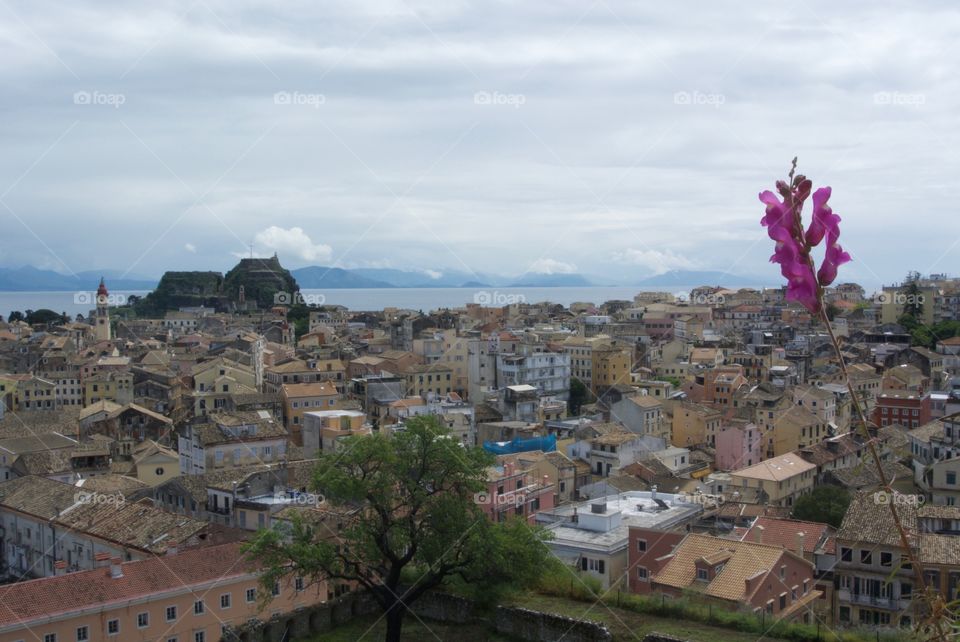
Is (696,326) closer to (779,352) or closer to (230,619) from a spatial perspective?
(779,352)

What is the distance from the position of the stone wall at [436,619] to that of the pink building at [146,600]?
76cm

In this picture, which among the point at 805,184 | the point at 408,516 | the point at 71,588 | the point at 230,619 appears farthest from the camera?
the point at 230,619

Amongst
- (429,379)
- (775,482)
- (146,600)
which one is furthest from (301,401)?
(146,600)

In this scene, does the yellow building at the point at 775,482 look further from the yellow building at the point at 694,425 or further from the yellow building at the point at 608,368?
the yellow building at the point at 608,368

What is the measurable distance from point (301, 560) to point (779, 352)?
114ft

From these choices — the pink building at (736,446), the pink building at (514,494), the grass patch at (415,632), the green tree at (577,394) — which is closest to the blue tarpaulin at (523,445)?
the pink building at (736,446)

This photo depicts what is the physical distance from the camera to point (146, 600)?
1223cm

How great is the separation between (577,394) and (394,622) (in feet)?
86.4

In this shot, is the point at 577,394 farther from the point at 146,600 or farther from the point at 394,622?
the point at 394,622

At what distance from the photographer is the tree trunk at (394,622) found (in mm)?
9992

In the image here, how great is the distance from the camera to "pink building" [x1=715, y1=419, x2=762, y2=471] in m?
24.9

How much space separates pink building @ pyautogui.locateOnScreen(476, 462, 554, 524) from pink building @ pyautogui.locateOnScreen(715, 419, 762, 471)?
343 inches

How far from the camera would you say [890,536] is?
1326 cm

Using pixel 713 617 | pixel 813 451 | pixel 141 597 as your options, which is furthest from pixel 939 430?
pixel 141 597
